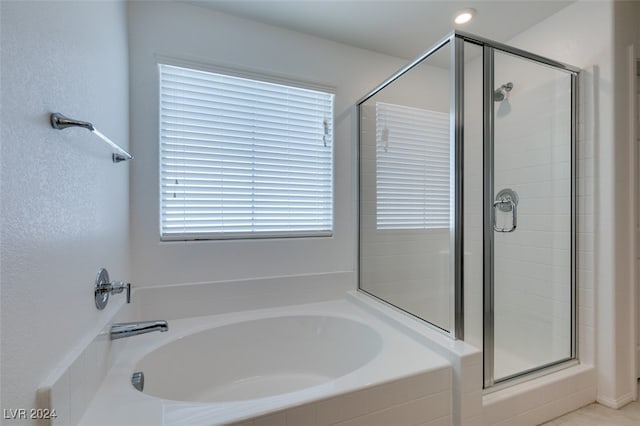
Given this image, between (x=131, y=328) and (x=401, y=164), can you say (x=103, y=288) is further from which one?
(x=401, y=164)

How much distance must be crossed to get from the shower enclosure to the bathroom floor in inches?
9.8

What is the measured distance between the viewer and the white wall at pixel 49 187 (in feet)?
2.12

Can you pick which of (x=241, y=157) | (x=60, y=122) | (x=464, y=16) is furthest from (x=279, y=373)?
(x=464, y=16)

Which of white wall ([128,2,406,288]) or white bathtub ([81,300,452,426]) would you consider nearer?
white bathtub ([81,300,452,426])

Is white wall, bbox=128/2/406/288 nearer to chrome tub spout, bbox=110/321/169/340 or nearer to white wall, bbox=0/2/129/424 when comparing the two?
white wall, bbox=0/2/129/424

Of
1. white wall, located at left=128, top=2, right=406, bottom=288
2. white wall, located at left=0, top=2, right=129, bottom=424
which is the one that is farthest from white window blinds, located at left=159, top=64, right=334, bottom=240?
white wall, located at left=0, top=2, right=129, bottom=424

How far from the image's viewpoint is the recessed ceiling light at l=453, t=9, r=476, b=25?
6.26 ft

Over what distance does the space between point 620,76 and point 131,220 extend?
9.65ft

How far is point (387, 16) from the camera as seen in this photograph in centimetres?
193

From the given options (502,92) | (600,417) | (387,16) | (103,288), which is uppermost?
(387,16)

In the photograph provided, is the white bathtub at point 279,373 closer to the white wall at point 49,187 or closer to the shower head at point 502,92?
the white wall at point 49,187

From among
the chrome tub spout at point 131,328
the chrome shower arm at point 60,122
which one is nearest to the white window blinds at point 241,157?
the chrome tub spout at point 131,328

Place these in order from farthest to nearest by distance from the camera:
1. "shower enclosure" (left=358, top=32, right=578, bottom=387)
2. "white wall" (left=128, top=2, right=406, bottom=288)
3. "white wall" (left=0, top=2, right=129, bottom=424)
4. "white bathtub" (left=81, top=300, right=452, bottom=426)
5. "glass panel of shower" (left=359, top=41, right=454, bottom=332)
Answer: "glass panel of shower" (left=359, top=41, right=454, bottom=332) < "white wall" (left=128, top=2, right=406, bottom=288) < "shower enclosure" (left=358, top=32, right=578, bottom=387) < "white bathtub" (left=81, top=300, right=452, bottom=426) < "white wall" (left=0, top=2, right=129, bottom=424)

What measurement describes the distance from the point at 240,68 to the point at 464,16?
1.53m
